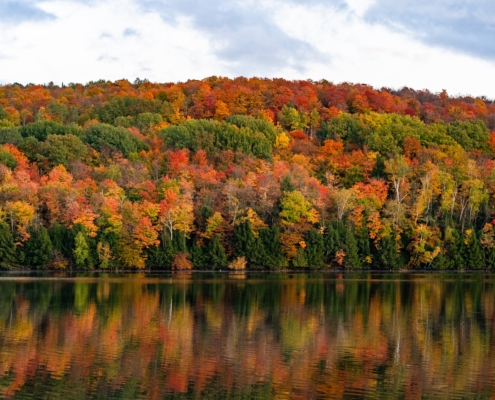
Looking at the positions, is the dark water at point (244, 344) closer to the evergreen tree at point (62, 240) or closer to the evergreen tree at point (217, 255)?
the evergreen tree at point (62, 240)

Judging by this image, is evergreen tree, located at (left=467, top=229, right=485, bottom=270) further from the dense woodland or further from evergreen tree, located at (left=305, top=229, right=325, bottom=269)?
evergreen tree, located at (left=305, top=229, right=325, bottom=269)

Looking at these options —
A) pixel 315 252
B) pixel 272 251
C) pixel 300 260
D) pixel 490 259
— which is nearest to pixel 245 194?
pixel 272 251

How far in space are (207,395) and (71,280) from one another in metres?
47.7

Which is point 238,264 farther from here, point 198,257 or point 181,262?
point 181,262

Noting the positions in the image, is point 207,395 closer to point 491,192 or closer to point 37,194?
point 37,194

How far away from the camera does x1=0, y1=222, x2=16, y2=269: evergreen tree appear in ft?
291

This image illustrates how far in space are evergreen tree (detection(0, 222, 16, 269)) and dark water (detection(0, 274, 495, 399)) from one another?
28686mm

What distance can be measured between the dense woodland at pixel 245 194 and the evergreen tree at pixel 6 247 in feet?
0.84

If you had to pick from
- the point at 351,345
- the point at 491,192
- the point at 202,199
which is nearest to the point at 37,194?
the point at 202,199

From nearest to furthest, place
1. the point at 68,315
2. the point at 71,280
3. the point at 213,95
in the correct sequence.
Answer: the point at 68,315 → the point at 71,280 → the point at 213,95

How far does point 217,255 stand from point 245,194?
970cm

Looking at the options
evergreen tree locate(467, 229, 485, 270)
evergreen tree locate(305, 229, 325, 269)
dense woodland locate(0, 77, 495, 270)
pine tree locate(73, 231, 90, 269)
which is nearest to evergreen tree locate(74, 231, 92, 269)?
pine tree locate(73, 231, 90, 269)

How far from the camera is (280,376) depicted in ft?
95.3

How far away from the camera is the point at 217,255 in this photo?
95438 millimetres
